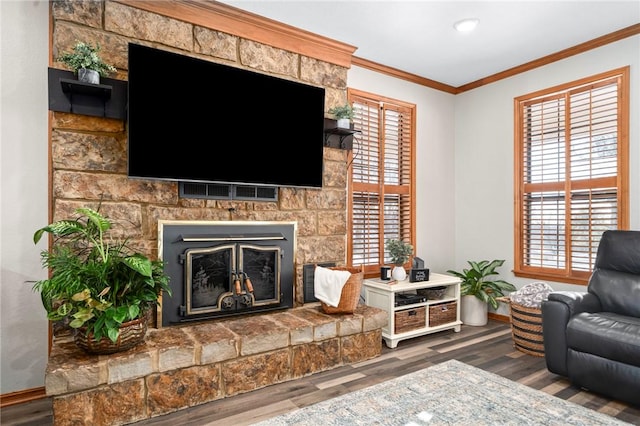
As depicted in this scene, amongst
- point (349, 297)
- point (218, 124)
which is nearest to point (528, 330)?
point (349, 297)

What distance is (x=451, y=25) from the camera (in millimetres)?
3195

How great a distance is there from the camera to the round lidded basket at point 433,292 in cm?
380

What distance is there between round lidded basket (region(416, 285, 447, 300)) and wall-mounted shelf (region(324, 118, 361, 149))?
5.23ft

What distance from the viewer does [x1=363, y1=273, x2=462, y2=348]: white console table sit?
3387 mm

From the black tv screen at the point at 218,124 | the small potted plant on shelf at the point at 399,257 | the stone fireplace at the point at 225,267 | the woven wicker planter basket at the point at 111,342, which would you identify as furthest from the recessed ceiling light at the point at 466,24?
the woven wicker planter basket at the point at 111,342

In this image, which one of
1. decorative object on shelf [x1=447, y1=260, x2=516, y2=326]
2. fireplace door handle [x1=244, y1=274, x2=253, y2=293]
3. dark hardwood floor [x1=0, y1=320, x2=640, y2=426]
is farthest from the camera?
decorative object on shelf [x1=447, y1=260, x2=516, y2=326]

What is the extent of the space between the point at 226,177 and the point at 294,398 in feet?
5.16

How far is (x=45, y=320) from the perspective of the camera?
249 centimetres

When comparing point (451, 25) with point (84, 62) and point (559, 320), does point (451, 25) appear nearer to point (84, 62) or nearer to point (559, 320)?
point (559, 320)

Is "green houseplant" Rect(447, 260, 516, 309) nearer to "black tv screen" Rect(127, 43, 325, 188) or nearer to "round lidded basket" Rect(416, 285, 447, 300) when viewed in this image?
"round lidded basket" Rect(416, 285, 447, 300)

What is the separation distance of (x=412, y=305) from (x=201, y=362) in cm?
195

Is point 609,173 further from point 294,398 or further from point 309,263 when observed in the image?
point 294,398

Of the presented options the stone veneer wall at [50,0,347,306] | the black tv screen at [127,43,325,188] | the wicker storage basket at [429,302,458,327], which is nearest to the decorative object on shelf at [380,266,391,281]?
the wicker storage basket at [429,302,458,327]

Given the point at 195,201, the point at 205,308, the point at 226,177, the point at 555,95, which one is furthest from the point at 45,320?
the point at 555,95
